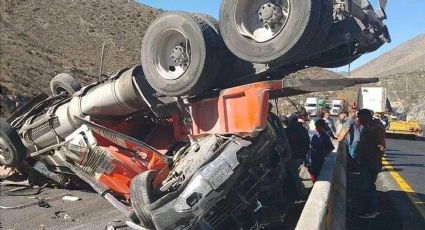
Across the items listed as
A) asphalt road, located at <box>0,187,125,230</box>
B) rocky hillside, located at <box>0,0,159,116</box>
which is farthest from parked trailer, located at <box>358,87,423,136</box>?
asphalt road, located at <box>0,187,125,230</box>

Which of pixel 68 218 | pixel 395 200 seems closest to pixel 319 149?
pixel 395 200

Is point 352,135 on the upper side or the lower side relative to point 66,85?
lower

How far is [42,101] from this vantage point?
22.6 ft

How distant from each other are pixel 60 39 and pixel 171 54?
27.8m

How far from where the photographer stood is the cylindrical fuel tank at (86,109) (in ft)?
16.8

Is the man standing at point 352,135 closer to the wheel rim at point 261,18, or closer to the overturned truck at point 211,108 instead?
the overturned truck at point 211,108

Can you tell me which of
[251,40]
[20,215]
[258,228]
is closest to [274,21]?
[251,40]

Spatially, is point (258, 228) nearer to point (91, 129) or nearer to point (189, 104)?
point (189, 104)

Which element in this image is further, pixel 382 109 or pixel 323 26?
pixel 382 109

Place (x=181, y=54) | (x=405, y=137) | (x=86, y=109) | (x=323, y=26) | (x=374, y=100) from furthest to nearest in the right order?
(x=374, y=100) < (x=405, y=137) < (x=86, y=109) < (x=181, y=54) < (x=323, y=26)

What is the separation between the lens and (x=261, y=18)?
13.6 feet

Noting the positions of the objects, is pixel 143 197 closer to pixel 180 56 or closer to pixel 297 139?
pixel 180 56

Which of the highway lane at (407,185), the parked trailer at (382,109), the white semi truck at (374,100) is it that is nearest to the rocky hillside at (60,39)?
the highway lane at (407,185)

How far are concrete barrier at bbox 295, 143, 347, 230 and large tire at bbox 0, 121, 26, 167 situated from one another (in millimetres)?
3988
